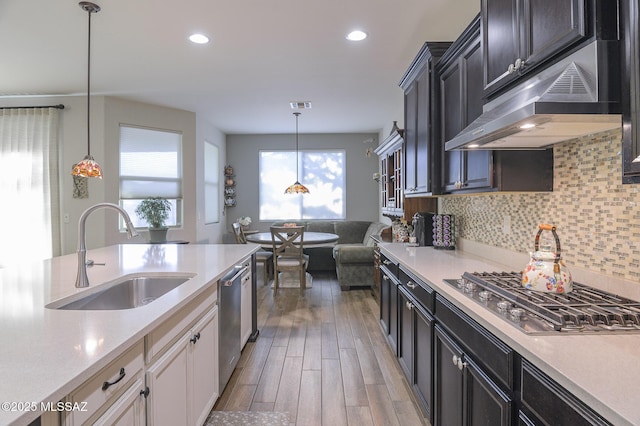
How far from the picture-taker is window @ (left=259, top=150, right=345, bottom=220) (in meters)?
7.45

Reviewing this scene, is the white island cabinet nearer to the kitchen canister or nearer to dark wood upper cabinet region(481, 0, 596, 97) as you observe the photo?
dark wood upper cabinet region(481, 0, 596, 97)

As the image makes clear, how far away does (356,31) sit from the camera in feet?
9.78

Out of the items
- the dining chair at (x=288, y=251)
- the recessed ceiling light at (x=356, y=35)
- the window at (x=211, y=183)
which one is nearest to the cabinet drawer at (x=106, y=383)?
the recessed ceiling light at (x=356, y=35)

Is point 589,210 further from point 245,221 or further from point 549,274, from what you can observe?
point 245,221

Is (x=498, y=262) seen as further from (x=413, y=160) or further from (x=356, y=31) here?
(x=356, y=31)

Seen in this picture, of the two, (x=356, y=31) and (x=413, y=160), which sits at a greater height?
(x=356, y=31)

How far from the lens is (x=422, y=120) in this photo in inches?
113

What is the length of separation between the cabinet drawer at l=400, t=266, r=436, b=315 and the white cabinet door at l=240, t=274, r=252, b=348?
1258 mm

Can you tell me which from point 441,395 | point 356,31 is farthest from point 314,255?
Answer: point 441,395


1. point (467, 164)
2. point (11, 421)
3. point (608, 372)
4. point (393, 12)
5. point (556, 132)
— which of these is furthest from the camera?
point (393, 12)

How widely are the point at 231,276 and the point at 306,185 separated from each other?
510cm

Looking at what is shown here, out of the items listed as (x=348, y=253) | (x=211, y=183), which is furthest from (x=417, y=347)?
(x=211, y=183)

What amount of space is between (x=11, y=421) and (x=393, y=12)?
2.97 m

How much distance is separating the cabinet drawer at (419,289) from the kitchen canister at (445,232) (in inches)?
27.4
